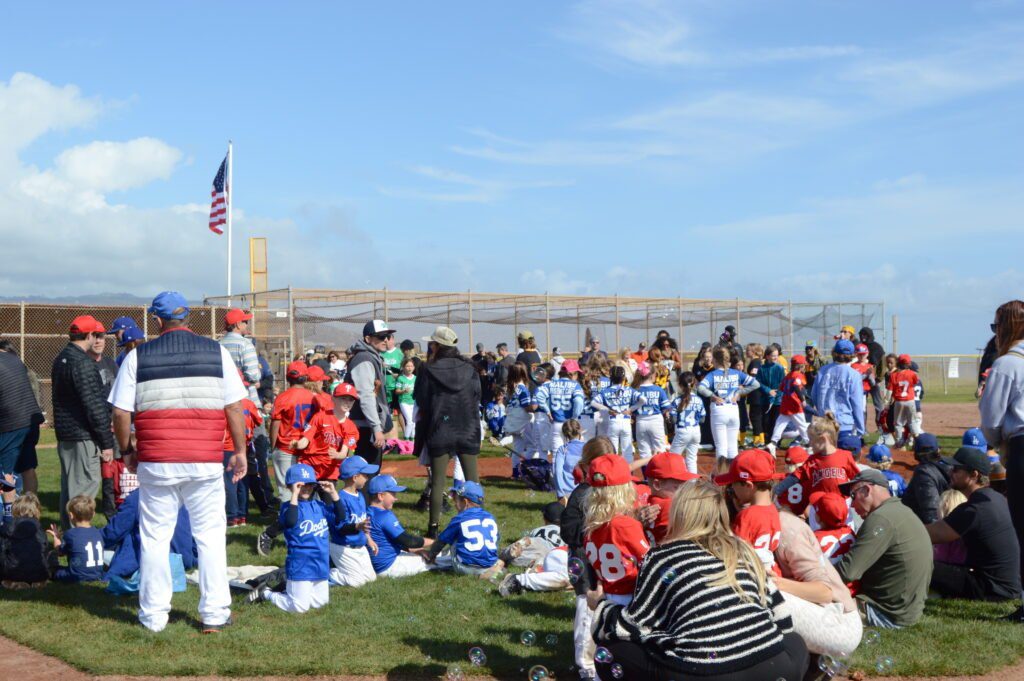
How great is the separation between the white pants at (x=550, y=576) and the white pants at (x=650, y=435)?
14.8 feet

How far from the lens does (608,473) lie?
17.3 feet

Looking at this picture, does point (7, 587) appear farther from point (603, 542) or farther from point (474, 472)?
point (603, 542)

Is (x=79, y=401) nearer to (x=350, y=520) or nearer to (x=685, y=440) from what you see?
(x=350, y=520)

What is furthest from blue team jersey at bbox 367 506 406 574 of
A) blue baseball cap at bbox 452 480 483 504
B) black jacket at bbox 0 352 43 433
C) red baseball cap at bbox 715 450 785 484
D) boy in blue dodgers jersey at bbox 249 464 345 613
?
black jacket at bbox 0 352 43 433

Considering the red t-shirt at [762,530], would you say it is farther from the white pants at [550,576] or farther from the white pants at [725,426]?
the white pants at [725,426]

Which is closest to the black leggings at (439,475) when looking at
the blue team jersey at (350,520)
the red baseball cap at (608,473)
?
the blue team jersey at (350,520)

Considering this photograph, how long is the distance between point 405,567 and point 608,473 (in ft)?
10.3

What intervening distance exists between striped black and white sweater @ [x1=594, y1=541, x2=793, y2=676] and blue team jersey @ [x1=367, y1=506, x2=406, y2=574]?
393cm

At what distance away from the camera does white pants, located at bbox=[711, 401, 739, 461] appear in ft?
39.0

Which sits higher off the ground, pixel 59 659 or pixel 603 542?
pixel 603 542

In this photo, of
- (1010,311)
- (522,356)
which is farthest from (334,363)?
(1010,311)

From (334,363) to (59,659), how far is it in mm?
12047

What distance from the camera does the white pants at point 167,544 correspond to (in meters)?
6.11

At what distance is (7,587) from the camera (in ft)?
24.7
